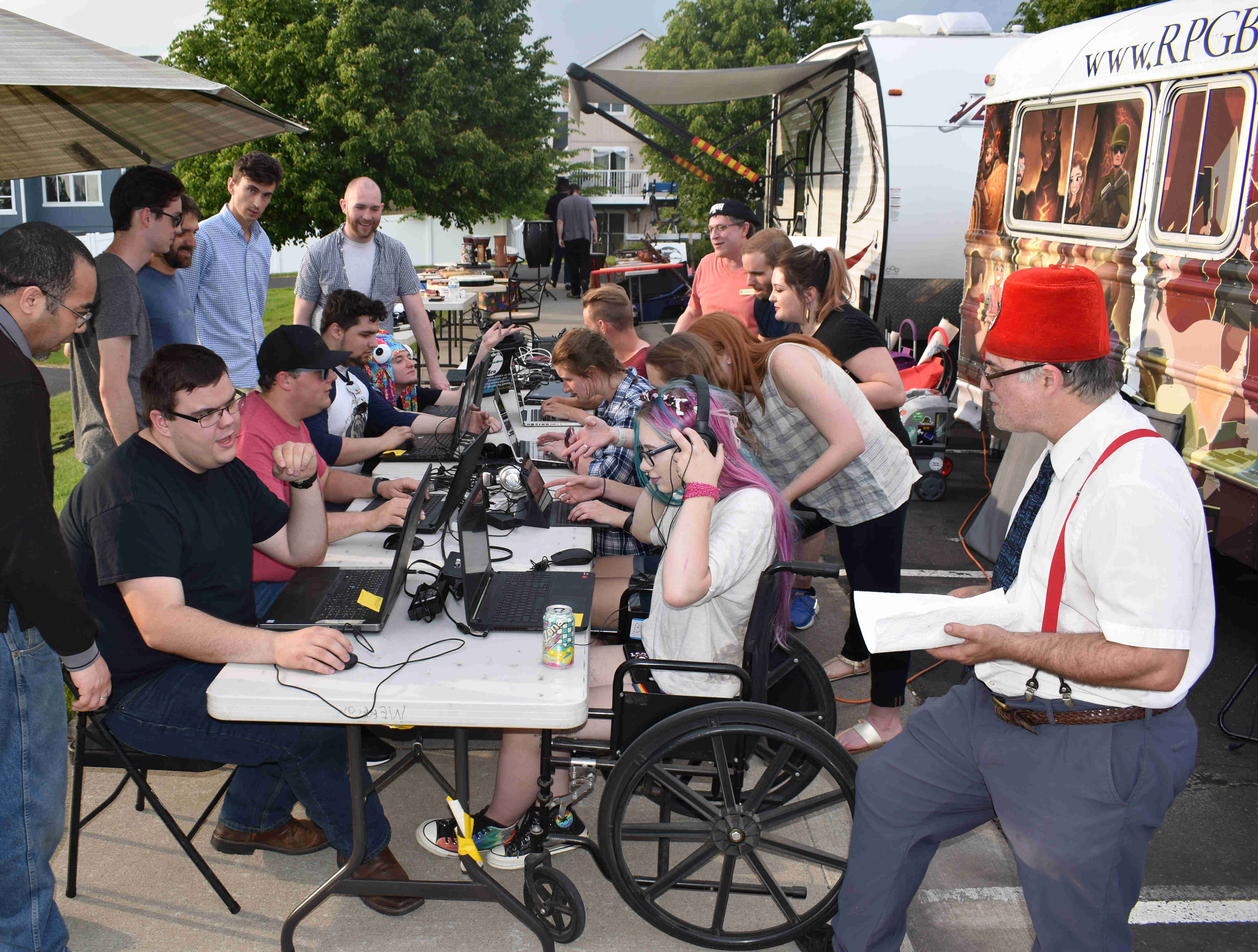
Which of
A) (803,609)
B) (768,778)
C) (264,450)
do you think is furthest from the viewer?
(803,609)

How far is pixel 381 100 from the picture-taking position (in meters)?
16.3

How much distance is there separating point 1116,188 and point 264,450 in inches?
200

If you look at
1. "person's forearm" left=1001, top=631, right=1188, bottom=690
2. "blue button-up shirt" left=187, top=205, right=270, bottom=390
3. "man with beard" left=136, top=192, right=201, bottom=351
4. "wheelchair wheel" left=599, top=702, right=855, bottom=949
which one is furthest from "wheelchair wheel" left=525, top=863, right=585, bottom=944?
"blue button-up shirt" left=187, top=205, right=270, bottom=390

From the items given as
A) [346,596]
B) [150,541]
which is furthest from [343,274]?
[150,541]

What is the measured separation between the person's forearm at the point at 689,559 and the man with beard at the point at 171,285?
272cm

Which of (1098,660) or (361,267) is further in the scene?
(361,267)

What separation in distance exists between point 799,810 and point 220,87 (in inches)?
103

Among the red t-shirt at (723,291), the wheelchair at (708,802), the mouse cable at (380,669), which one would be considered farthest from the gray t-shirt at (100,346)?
the red t-shirt at (723,291)

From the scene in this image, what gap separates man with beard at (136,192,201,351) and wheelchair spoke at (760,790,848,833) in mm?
3232

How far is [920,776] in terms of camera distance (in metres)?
2.27

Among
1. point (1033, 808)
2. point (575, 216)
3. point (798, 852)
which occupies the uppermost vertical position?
point (575, 216)

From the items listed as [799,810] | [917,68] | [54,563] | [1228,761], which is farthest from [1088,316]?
[917,68]

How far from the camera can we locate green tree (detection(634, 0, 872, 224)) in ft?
90.0

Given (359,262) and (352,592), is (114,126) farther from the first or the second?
(352,592)
